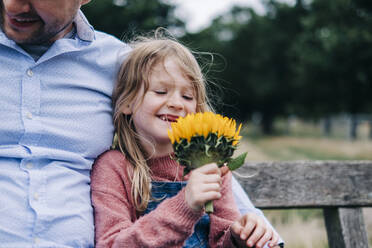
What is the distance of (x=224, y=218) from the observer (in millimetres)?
A: 2189

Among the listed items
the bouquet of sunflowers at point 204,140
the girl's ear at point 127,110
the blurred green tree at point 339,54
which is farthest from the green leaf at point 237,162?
the blurred green tree at point 339,54

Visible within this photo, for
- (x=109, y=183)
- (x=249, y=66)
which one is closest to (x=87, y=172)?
(x=109, y=183)

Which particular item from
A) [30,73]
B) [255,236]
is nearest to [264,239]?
[255,236]

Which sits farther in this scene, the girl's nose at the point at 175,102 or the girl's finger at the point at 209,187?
the girl's nose at the point at 175,102

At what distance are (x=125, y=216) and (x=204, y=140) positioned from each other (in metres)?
0.70

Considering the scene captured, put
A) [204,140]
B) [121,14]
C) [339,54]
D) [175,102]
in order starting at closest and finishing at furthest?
[204,140] → [175,102] → [339,54] → [121,14]

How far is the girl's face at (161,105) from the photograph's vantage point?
7.00 feet

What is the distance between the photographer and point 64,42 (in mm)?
2152

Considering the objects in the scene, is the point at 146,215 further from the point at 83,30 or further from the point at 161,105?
the point at 83,30

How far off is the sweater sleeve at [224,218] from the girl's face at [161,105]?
0.39m

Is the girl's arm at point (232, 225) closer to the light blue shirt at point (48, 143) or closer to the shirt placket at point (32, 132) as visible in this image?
the light blue shirt at point (48, 143)

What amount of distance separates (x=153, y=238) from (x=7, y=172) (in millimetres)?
759

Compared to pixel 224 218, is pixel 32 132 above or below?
above

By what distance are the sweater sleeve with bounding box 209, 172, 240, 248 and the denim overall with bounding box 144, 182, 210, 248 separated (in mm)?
57
